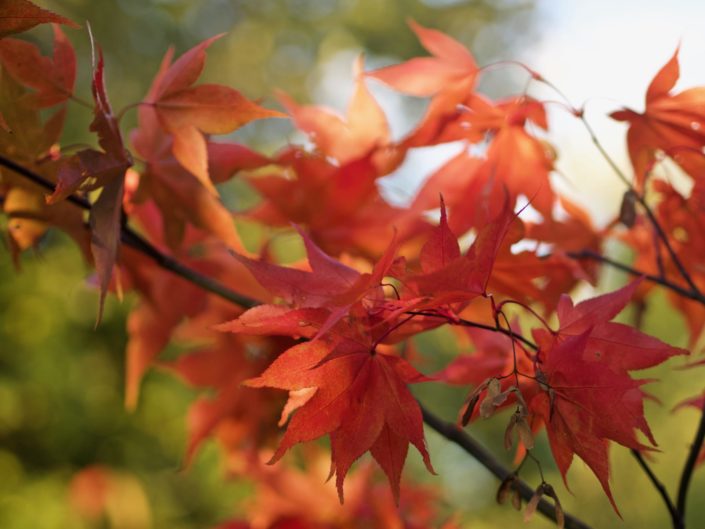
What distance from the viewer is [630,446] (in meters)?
0.37

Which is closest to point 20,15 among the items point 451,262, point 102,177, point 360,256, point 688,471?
point 102,177

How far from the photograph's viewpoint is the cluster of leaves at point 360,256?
0.38 metres

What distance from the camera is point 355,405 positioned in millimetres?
400

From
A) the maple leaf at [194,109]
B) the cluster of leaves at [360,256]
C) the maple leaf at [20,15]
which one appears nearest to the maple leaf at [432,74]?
the cluster of leaves at [360,256]

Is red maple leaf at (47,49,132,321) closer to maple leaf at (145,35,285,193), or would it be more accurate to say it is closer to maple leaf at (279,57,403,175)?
maple leaf at (145,35,285,193)

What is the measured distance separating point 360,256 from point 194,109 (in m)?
0.20

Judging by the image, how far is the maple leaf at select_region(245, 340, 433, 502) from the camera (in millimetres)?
383

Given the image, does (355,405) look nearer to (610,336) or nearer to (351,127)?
(610,336)

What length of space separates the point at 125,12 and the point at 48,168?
5.28 m

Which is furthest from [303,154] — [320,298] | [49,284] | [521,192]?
[49,284]

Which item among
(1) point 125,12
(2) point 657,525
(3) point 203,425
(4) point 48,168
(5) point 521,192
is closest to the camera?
(4) point 48,168

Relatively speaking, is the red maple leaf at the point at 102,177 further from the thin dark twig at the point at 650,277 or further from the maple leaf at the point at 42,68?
the thin dark twig at the point at 650,277

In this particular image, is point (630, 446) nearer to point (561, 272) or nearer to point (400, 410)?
point (400, 410)

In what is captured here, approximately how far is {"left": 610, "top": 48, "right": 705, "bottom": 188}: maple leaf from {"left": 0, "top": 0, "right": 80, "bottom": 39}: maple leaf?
35 cm
